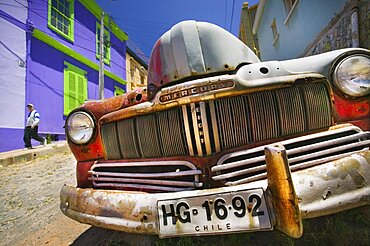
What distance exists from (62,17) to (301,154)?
499 inches

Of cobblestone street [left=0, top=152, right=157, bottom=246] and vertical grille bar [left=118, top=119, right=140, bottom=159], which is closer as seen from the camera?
vertical grille bar [left=118, top=119, right=140, bottom=159]

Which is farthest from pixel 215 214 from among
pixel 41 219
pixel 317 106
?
pixel 41 219

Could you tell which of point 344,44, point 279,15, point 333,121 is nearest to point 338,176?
point 333,121

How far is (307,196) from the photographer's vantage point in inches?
44.9

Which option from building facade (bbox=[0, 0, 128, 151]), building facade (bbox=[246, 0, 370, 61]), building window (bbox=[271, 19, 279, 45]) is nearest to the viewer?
building facade (bbox=[246, 0, 370, 61])

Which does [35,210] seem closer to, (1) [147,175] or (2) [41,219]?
(2) [41,219]

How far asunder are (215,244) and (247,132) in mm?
855

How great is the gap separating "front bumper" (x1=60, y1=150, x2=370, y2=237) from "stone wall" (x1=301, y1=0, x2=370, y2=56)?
147 inches

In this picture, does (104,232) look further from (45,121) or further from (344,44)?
(45,121)

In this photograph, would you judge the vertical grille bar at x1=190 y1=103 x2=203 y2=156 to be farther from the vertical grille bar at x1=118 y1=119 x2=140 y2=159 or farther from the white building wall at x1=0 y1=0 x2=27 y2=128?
the white building wall at x1=0 y1=0 x2=27 y2=128

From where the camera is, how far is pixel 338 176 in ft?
3.90

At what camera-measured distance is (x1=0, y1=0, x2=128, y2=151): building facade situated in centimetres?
805

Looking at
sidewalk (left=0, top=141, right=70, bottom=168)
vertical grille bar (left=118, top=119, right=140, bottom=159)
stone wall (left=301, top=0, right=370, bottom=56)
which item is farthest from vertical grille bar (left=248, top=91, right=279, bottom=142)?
sidewalk (left=0, top=141, right=70, bottom=168)

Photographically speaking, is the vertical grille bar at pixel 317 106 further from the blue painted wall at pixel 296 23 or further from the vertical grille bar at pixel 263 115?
the blue painted wall at pixel 296 23
